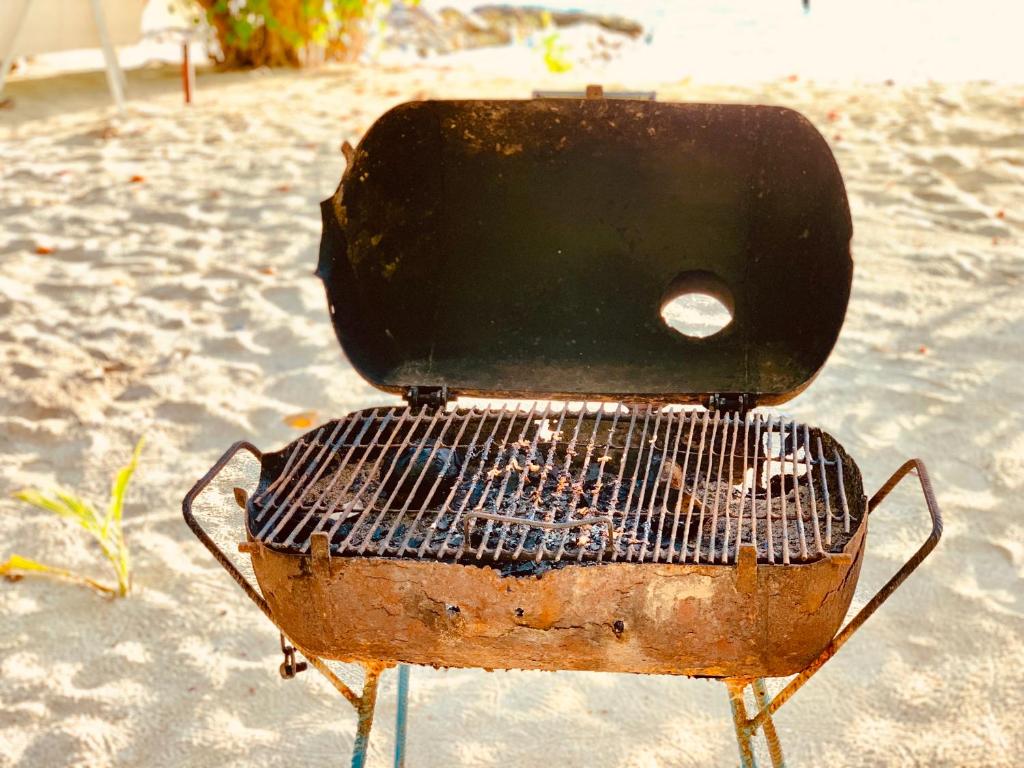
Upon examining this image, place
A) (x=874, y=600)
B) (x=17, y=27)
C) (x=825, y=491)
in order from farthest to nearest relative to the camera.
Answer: (x=17, y=27) < (x=825, y=491) < (x=874, y=600)

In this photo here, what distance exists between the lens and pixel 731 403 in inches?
81.1

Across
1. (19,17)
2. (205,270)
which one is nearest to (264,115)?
(19,17)

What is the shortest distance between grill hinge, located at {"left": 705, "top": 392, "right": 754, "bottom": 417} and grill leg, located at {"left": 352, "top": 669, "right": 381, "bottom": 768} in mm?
794

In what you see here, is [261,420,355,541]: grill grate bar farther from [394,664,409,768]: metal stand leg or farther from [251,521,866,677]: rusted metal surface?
[394,664,409,768]: metal stand leg

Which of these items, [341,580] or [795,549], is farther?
[795,549]

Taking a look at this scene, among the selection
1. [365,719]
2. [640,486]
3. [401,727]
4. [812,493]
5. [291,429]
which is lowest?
[291,429]

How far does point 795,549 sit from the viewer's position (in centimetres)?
167

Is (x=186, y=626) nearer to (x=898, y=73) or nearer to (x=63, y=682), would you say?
(x=63, y=682)

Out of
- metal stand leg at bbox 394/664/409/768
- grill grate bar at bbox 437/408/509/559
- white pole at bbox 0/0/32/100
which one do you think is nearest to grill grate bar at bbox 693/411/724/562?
grill grate bar at bbox 437/408/509/559

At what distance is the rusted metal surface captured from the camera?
1515mm

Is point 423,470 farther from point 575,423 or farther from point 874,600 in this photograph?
point 874,600

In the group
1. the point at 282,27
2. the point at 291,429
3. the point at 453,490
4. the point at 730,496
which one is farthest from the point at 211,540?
the point at 282,27

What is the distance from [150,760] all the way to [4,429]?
165 centimetres

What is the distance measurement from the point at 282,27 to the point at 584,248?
742cm
